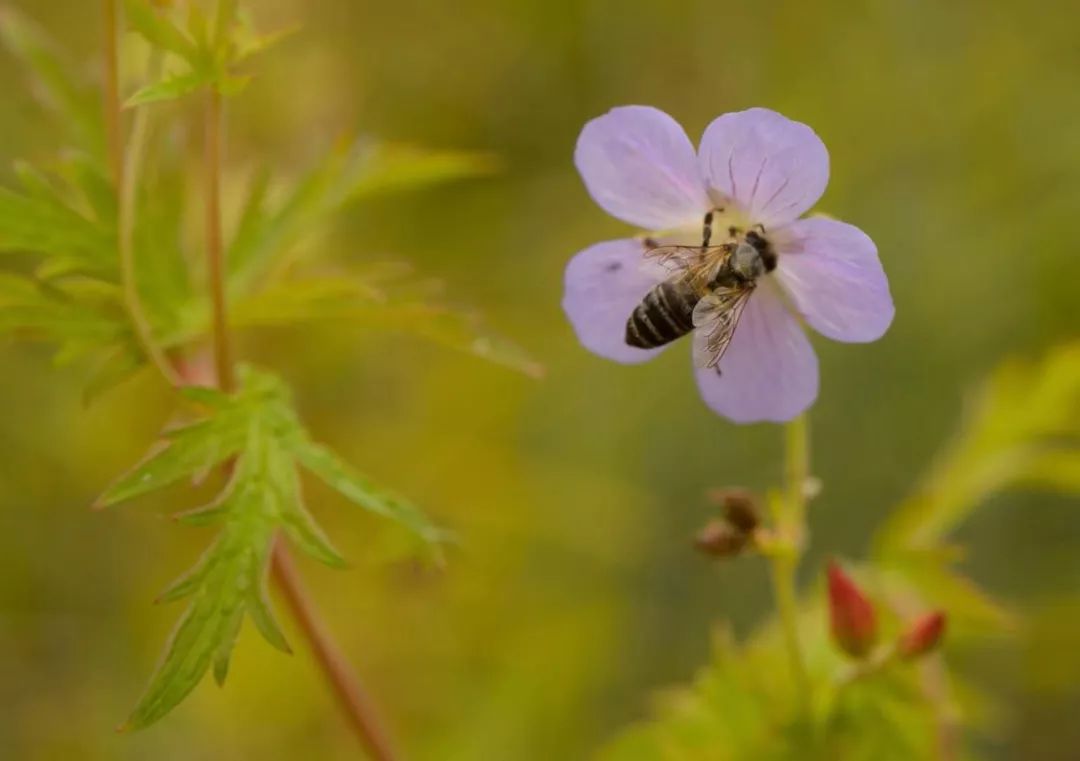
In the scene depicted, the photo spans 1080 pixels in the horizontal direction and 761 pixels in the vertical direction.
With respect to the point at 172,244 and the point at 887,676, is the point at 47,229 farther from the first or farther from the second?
the point at 887,676

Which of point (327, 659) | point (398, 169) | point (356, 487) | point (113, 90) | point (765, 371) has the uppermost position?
point (398, 169)

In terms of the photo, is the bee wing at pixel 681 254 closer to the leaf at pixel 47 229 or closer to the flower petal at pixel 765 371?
the flower petal at pixel 765 371

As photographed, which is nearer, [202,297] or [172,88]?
[172,88]

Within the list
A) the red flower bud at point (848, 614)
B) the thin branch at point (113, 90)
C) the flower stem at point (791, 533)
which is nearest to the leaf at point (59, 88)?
the thin branch at point (113, 90)

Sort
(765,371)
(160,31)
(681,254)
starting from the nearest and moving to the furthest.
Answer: (160,31), (765,371), (681,254)

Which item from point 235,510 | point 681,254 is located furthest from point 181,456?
point 681,254

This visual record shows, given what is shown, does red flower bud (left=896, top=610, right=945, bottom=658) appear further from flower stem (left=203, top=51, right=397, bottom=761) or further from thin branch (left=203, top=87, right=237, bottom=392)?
thin branch (left=203, top=87, right=237, bottom=392)

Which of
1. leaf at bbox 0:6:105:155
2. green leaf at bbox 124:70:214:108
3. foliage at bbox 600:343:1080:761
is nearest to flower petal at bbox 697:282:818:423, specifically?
foliage at bbox 600:343:1080:761
